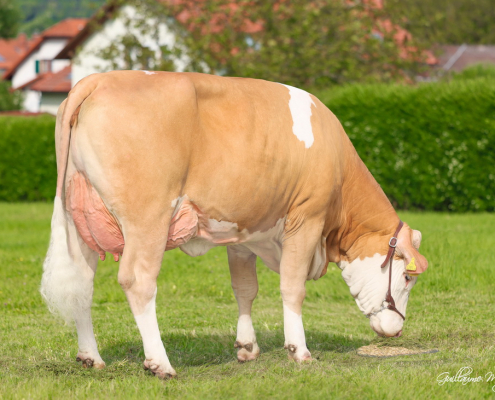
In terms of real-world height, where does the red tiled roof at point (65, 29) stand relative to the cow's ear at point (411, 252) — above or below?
below

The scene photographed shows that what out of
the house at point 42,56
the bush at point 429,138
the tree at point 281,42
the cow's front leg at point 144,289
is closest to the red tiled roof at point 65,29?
the house at point 42,56

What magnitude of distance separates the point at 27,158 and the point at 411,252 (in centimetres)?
1670

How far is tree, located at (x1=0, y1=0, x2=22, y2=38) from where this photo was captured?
1545 inches

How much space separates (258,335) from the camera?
670cm

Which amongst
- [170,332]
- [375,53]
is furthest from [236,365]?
[375,53]

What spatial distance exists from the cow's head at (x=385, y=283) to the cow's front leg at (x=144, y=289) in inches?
73.9

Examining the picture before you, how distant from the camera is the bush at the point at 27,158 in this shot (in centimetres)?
2042

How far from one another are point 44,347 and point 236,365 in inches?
68.0

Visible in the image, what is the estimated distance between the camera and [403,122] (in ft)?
51.9

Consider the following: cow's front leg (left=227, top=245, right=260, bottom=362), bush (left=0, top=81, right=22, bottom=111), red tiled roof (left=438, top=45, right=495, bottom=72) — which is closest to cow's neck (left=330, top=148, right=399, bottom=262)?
cow's front leg (left=227, top=245, right=260, bottom=362)

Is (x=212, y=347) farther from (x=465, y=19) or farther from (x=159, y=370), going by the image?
(x=465, y=19)

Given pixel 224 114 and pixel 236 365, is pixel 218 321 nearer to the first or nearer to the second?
pixel 236 365

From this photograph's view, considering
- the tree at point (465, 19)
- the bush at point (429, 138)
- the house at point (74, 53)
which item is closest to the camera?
the bush at point (429, 138)

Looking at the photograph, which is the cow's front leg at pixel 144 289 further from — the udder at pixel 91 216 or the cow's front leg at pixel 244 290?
the cow's front leg at pixel 244 290
